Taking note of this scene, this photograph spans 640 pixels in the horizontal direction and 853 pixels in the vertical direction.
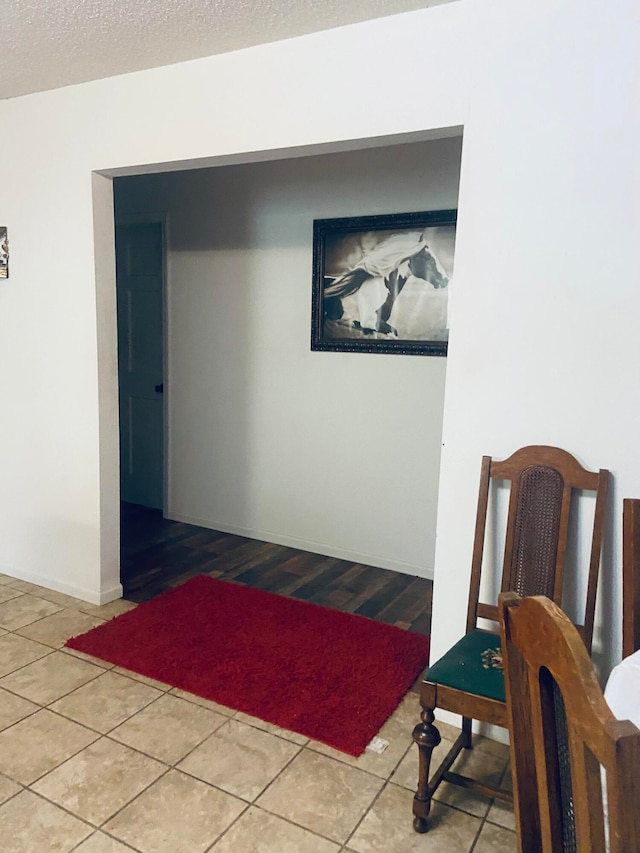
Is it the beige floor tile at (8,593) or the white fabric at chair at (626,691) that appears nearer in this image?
the white fabric at chair at (626,691)

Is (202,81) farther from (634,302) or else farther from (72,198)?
(634,302)

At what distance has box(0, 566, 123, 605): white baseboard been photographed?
3.19 meters

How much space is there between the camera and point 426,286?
11.3 ft

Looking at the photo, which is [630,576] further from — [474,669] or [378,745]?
[378,745]

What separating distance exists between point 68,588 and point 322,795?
192cm

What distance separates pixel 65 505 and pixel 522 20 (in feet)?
9.33

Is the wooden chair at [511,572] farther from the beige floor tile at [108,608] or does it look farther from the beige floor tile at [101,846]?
the beige floor tile at [108,608]

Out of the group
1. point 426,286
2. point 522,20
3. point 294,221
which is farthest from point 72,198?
point 522,20

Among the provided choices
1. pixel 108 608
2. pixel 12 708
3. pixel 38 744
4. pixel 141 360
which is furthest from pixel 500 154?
pixel 141 360

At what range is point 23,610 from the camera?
10.2 ft

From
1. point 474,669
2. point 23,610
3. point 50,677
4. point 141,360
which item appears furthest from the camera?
point 141,360

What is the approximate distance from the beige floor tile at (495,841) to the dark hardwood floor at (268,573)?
1187mm

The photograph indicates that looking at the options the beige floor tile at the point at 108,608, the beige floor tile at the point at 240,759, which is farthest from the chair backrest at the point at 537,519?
the beige floor tile at the point at 108,608

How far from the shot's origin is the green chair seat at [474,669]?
67.8 inches
